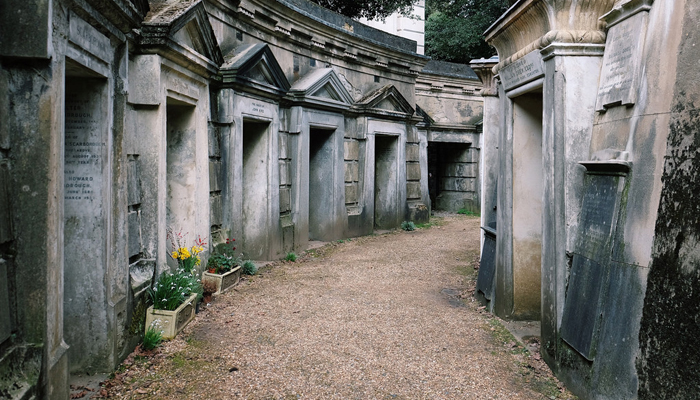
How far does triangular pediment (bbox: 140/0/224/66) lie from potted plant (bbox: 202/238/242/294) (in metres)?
2.43

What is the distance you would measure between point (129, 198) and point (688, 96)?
13.4ft

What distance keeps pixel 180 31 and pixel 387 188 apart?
8.07 meters

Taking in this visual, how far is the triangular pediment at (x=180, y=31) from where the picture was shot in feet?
15.8

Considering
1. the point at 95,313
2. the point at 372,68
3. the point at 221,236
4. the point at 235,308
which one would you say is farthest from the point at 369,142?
the point at 95,313

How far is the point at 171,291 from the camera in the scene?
5.11m

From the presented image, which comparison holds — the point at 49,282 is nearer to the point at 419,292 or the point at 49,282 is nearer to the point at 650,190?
the point at 650,190

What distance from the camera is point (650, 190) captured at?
10.4ft

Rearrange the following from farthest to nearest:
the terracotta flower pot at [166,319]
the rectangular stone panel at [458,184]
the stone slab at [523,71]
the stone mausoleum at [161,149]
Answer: the rectangular stone panel at [458,184], the terracotta flower pot at [166,319], the stone slab at [523,71], the stone mausoleum at [161,149]

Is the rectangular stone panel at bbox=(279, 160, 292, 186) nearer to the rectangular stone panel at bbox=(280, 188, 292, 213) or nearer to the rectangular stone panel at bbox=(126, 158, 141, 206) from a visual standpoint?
the rectangular stone panel at bbox=(280, 188, 292, 213)

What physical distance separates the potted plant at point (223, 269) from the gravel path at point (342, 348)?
0.15 metres

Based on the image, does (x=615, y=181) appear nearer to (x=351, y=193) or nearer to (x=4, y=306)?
(x=4, y=306)

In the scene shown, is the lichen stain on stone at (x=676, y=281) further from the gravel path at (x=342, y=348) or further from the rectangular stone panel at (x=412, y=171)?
the rectangular stone panel at (x=412, y=171)

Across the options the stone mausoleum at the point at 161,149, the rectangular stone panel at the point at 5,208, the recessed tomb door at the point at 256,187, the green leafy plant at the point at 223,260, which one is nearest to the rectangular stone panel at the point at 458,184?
the stone mausoleum at the point at 161,149

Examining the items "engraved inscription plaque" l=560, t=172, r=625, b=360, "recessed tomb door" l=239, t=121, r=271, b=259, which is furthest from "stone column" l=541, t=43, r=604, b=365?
"recessed tomb door" l=239, t=121, r=271, b=259
